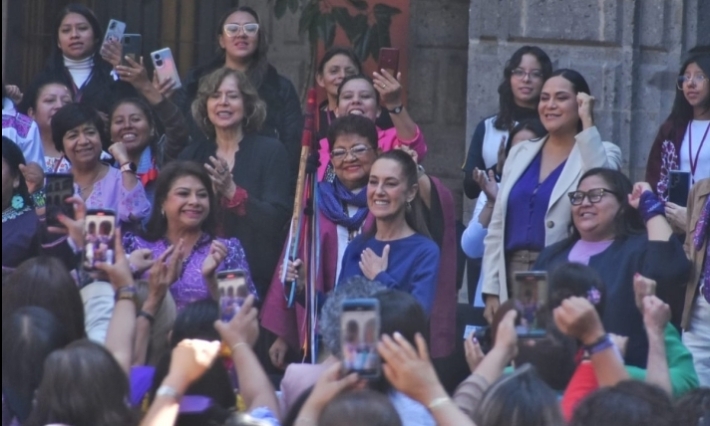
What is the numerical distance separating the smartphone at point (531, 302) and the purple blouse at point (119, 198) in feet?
8.42

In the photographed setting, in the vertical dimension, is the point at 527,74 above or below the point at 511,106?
above

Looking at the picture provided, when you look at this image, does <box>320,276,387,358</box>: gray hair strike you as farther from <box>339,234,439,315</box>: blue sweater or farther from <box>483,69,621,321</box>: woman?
<box>483,69,621,321</box>: woman

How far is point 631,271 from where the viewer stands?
21.1ft

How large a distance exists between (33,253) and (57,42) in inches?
86.6

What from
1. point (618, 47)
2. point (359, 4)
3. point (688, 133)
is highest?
point (359, 4)

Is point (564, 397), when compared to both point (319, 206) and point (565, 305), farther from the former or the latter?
point (319, 206)

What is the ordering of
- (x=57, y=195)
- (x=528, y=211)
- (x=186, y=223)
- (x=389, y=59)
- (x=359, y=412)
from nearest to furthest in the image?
(x=359, y=412) → (x=57, y=195) → (x=186, y=223) → (x=528, y=211) → (x=389, y=59)

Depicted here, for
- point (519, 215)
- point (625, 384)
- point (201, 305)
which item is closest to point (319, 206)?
point (519, 215)

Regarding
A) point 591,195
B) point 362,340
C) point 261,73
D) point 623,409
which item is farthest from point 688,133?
point 623,409

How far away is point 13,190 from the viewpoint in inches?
263

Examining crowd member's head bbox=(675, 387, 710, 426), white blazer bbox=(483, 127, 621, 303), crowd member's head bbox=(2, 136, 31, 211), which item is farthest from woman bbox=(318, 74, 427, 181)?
crowd member's head bbox=(675, 387, 710, 426)

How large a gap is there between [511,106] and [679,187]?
1.17 metres

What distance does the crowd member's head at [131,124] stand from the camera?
7.84 metres

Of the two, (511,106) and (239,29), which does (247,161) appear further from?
(511,106)
